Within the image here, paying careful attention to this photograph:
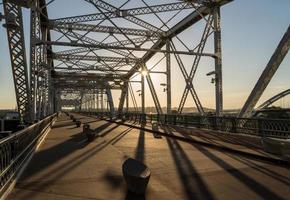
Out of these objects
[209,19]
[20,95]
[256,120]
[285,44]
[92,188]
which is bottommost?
[92,188]

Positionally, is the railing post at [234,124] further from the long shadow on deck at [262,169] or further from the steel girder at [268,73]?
the long shadow on deck at [262,169]

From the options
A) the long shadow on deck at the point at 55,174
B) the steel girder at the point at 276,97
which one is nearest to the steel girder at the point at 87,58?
the steel girder at the point at 276,97

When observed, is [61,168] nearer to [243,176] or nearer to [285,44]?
[243,176]

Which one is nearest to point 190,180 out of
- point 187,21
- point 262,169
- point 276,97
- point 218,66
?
point 262,169

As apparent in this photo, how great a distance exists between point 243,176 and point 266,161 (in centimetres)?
288

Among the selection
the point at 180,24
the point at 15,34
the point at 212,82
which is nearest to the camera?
the point at 15,34

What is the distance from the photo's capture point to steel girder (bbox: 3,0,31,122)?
19.0m

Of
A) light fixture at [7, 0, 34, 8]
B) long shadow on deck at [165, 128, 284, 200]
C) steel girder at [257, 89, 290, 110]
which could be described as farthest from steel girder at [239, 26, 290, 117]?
steel girder at [257, 89, 290, 110]

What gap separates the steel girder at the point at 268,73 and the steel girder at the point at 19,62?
1181 centimetres

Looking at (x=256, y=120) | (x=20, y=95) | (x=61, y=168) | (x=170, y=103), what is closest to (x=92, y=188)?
(x=61, y=168)

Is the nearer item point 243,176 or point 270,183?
point 270,183

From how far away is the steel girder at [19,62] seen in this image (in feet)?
62.3

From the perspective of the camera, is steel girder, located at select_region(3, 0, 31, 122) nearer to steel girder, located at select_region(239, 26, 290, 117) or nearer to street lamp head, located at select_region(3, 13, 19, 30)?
street lamp head, located at select_region(3, 13, 19, 30)

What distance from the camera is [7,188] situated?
786 centimetres
